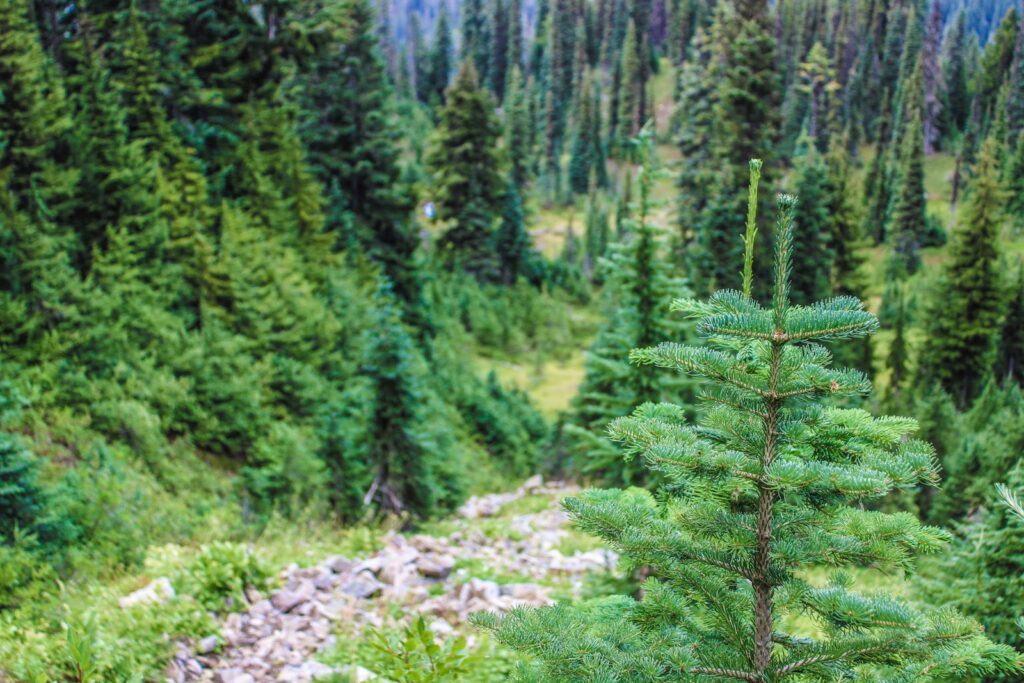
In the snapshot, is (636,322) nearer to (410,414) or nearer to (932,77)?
(410,414)

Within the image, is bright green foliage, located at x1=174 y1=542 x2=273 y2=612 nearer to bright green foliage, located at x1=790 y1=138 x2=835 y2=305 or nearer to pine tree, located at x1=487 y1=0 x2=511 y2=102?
bright green foliage, located at x1=790 y1=138 x2=835 y2=305

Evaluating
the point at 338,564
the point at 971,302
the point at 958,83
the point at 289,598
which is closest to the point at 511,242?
the point at 971,302

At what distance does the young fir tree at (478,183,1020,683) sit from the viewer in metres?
2.60

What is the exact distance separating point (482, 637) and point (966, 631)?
4.95 m

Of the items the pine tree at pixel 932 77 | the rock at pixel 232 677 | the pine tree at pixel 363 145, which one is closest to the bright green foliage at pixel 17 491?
the rock at pixel 232 677

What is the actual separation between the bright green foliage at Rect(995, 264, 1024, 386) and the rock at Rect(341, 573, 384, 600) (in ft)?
90.0

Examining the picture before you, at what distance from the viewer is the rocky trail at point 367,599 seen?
5.97m

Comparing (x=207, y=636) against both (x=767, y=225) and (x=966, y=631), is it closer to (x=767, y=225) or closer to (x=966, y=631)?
(x=966, y=631)

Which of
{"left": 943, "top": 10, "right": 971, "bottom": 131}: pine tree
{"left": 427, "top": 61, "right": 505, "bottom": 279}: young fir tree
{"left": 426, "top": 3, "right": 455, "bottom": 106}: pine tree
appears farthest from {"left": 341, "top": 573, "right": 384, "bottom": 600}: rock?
{"left": 426, "top": 3, "right": 455, "bottom": 106}: pine tree

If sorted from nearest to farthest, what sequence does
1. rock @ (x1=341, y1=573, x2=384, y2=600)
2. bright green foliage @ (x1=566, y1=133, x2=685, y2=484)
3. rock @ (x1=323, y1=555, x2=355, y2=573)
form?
rock @ (x1=341, y1=573, x2=384, y2=600) < rock @ (x1=323, y1=555, x2=355, y2=573) < bright green foliage @ (x1=566, y1=133, x2=685, y2=484)

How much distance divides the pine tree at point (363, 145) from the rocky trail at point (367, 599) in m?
15.9

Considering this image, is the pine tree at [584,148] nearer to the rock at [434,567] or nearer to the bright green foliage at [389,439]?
the bright green foliage at [389,439]

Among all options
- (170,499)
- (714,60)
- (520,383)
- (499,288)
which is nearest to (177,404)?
(170,499)

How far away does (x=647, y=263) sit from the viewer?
991cm
